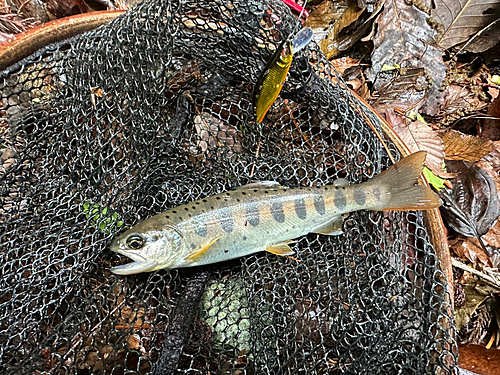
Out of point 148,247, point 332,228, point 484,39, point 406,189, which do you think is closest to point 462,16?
point 484,39

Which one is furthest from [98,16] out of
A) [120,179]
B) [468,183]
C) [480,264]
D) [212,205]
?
[480,264]

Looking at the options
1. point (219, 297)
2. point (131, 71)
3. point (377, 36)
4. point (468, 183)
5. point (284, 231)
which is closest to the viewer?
point (131, 71)

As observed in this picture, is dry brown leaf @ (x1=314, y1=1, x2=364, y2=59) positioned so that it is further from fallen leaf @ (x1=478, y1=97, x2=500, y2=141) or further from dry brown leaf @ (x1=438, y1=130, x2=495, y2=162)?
fallen leaf @ (x1=478, y1=97, x2=500, y2=141)

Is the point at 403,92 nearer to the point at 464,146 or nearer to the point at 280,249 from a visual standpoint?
the point at 464,146

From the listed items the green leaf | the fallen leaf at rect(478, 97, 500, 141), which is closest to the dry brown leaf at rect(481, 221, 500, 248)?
the green leaf

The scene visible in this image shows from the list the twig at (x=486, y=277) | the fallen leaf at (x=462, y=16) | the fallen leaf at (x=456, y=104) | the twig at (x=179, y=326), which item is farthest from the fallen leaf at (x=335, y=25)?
the twig at (x=179, y=326)

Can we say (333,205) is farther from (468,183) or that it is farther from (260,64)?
(468,183)

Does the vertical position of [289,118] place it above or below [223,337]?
above
